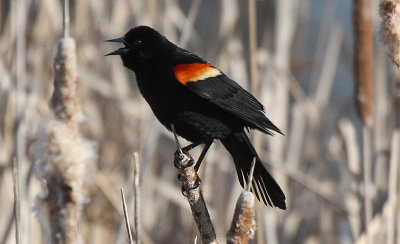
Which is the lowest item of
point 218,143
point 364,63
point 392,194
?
point 218,143

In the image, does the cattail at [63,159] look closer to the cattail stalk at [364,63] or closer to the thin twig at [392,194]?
the cattail stalk at [364,63]

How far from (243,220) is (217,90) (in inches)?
33.5

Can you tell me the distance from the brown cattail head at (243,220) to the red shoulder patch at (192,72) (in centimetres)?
82

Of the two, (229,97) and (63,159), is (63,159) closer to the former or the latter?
(63,159)

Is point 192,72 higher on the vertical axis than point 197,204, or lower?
higher

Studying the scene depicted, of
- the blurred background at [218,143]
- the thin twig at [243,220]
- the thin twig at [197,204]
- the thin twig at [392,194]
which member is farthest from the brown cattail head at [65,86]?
the blurred background at [218,143]

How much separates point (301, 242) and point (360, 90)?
1.05m

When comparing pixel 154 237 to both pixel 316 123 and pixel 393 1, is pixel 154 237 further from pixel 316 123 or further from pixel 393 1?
pixel 393 1

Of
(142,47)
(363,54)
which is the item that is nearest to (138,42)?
(142,47)

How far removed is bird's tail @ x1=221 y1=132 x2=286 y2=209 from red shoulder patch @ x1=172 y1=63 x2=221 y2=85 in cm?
19

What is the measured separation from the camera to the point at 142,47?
67.0 inches

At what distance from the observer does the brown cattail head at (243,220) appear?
2.53 ft

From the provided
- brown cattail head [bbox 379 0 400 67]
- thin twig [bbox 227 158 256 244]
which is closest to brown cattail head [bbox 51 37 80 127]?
thin twig [bbox 227 158 256 244]

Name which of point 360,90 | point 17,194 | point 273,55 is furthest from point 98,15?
point 17,194
